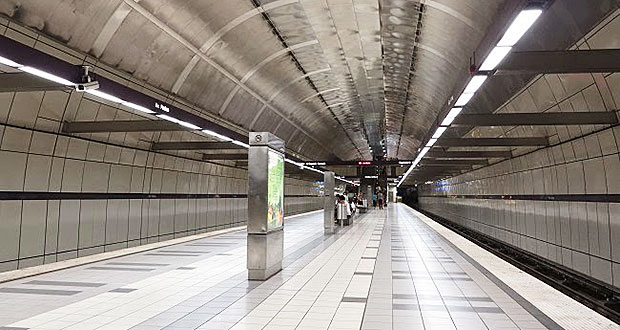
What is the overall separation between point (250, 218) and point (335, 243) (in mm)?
7184

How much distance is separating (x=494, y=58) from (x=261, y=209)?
16.7ft

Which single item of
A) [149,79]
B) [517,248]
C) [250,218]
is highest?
[149,79]

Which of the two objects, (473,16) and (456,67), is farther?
(456,67)

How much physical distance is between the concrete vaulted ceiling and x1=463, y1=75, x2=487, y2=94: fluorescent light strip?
3308mm

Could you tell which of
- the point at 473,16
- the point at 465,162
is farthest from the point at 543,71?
the point at 465,162

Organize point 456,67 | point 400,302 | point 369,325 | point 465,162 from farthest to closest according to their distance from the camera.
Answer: point 465,162
point 456,67
point 400,302
point 369,325

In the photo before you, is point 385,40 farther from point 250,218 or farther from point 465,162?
point 465,162

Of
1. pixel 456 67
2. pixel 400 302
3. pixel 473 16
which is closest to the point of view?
pixel 400 302

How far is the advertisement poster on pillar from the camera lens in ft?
30.2

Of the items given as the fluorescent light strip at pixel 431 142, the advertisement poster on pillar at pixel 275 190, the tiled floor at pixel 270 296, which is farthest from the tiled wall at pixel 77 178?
the fluorescent light strip at pixel 431 142

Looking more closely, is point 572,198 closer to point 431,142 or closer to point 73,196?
point 431,142

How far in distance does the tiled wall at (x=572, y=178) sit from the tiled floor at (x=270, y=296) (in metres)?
3.13

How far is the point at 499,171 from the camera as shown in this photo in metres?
21.9

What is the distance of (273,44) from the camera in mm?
14047
